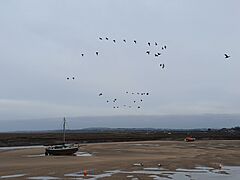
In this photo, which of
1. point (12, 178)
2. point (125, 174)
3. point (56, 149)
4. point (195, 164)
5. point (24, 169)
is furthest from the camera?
point (56, 149)

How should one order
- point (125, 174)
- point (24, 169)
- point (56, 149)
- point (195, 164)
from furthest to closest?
point (56, 149) → point (195, 164) → point (24, 169) → point (125, 174)

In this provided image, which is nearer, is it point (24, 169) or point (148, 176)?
point (148, 176)

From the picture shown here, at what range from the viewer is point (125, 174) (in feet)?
93.8

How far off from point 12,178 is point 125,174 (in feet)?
23.7

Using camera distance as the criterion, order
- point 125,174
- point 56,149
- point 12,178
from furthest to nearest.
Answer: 1. point 56,149
2. point 125,174
3. point 12,178

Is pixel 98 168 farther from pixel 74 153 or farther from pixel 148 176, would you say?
pixel 74 153

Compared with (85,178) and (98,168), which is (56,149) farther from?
(85,178)

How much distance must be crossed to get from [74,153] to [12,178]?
2434cm

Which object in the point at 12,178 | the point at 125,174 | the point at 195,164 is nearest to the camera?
the point at 12,178

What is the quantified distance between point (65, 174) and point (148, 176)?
549 centimetres

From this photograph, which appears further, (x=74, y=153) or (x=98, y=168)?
(x=74, y=153)

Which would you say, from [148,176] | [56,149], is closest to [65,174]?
[148,176]

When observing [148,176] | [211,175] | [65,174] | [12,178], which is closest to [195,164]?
[211,175]

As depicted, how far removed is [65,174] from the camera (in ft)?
94.0
